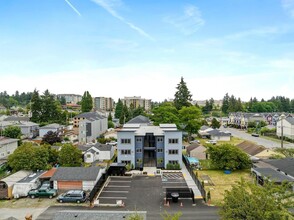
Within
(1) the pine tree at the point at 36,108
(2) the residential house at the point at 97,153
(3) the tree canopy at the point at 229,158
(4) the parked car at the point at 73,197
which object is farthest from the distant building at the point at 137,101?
(4) the parked car at the point at 73,197

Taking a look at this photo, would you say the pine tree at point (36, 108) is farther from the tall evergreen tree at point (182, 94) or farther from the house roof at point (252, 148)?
the house roof at point (252, 148)

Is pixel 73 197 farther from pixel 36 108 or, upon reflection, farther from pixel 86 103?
pixel 86 103

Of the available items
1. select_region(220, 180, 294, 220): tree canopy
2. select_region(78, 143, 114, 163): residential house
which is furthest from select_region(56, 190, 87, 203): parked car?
select_region(78, 143, 114, 163): residential house

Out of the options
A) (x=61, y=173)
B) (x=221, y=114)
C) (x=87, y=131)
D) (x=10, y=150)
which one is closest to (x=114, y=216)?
(x=61, y=173)

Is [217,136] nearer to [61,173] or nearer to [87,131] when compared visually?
[87,131]

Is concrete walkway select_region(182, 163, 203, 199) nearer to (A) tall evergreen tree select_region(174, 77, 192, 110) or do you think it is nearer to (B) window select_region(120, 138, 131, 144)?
(B) window select_region(120, 138, 131, 144)

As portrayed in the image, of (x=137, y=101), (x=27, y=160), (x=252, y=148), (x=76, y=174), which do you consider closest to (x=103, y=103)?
(x=137, y=101)
